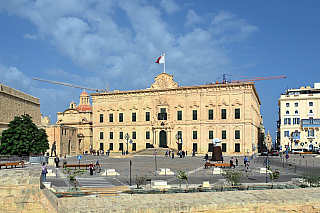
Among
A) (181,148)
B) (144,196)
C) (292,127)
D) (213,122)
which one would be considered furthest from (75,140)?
(144,196)

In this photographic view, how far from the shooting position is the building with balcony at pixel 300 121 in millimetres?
64125

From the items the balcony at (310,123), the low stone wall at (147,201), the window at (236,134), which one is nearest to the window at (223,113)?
the window at (236,134)

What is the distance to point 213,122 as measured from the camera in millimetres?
55875

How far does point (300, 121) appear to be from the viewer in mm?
66312

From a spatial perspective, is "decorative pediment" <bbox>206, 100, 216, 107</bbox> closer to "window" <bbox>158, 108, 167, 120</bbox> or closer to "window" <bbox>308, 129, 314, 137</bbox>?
"window" <bbox>158, 108, 167, 120</bbox>

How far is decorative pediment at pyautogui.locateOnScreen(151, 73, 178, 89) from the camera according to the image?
5956 centimetres

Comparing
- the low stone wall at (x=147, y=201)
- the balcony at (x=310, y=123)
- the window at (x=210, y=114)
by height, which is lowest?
the low stone wall at (x=147, y=201)

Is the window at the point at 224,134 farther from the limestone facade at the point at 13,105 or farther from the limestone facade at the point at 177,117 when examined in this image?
the limestone facade at the point at 13,105

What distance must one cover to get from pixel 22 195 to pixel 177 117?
50017 mm

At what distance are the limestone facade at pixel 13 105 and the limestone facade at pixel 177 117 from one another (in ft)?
40.0

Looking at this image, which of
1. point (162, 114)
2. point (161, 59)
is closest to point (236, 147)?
point (162, 114)

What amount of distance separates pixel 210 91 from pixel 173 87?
24.2ft

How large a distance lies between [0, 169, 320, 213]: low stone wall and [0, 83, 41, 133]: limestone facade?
42.0 m

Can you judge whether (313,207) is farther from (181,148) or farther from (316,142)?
(316,142)
